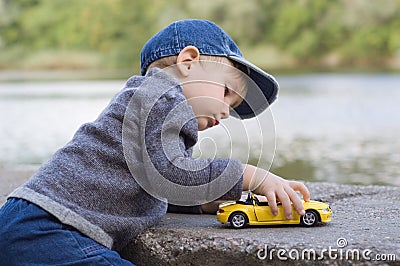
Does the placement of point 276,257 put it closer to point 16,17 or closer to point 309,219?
Answer: point 309,219

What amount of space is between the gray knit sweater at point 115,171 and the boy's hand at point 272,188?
1 cm

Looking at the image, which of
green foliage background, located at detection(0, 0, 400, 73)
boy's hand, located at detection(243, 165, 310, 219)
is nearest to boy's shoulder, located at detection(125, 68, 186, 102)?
boy's hand, located at detection(243, 165, 310, 219)

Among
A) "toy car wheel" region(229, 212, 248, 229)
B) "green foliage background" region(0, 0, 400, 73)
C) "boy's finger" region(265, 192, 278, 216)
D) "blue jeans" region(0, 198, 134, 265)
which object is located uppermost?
"green foliage background" region(0, 0, 400, 73)

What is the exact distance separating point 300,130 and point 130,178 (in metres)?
2.34

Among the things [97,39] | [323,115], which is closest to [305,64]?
[97,39]

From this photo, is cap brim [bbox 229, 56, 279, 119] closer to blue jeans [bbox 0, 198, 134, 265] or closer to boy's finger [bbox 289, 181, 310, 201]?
boy's finger [bbox 289, 181, 310, 201]

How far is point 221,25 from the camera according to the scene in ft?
21.2

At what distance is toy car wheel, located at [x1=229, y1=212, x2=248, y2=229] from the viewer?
0.70 meters

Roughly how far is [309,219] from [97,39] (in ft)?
24.6

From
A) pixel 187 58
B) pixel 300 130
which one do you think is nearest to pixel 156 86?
pixel 187 58

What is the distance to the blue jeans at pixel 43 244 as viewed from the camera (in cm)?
62

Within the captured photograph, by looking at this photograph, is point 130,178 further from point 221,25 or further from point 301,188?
point 221,25

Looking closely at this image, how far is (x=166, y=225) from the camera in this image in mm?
740

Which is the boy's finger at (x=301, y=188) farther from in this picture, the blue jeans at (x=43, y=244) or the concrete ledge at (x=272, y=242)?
the blue jeans at (x=43, y=244)
